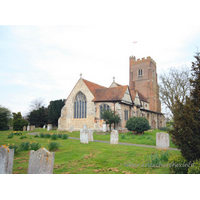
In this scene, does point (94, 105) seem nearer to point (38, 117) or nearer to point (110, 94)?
point (110, 94)

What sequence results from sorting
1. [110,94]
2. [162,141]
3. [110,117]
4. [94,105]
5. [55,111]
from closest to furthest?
[162,141] → [110,117] → [94,105] → [110,94] → [55,111]

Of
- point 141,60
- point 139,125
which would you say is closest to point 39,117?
point 139,125

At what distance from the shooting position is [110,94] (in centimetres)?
2697

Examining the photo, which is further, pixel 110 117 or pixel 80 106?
pixel 80 106

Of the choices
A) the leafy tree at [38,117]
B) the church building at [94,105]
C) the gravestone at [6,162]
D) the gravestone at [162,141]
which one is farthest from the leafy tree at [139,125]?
the leafy tree at [38,117]

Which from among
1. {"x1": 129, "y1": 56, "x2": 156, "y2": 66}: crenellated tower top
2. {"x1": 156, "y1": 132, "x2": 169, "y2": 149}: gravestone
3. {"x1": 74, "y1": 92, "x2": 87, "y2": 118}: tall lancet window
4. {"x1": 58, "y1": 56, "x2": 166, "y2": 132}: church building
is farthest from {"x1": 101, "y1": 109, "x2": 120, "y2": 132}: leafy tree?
{"x1": 129, "y1": 56, "x2": 156, "y2": 66}: crenellated tower top

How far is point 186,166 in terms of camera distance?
568 cm

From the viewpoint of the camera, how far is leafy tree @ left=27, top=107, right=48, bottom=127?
38.7m

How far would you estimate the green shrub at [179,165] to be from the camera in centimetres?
569

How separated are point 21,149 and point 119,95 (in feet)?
60.4

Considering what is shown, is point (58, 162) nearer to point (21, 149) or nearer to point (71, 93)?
point (21, 149)

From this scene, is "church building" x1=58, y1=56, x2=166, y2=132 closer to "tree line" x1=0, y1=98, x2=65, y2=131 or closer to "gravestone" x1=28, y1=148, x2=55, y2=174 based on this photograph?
"tree line" x1=0, y1=98, x2=65, y2=131

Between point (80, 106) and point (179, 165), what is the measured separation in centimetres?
2355

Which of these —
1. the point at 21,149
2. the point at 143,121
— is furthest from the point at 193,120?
the point at 143,121
